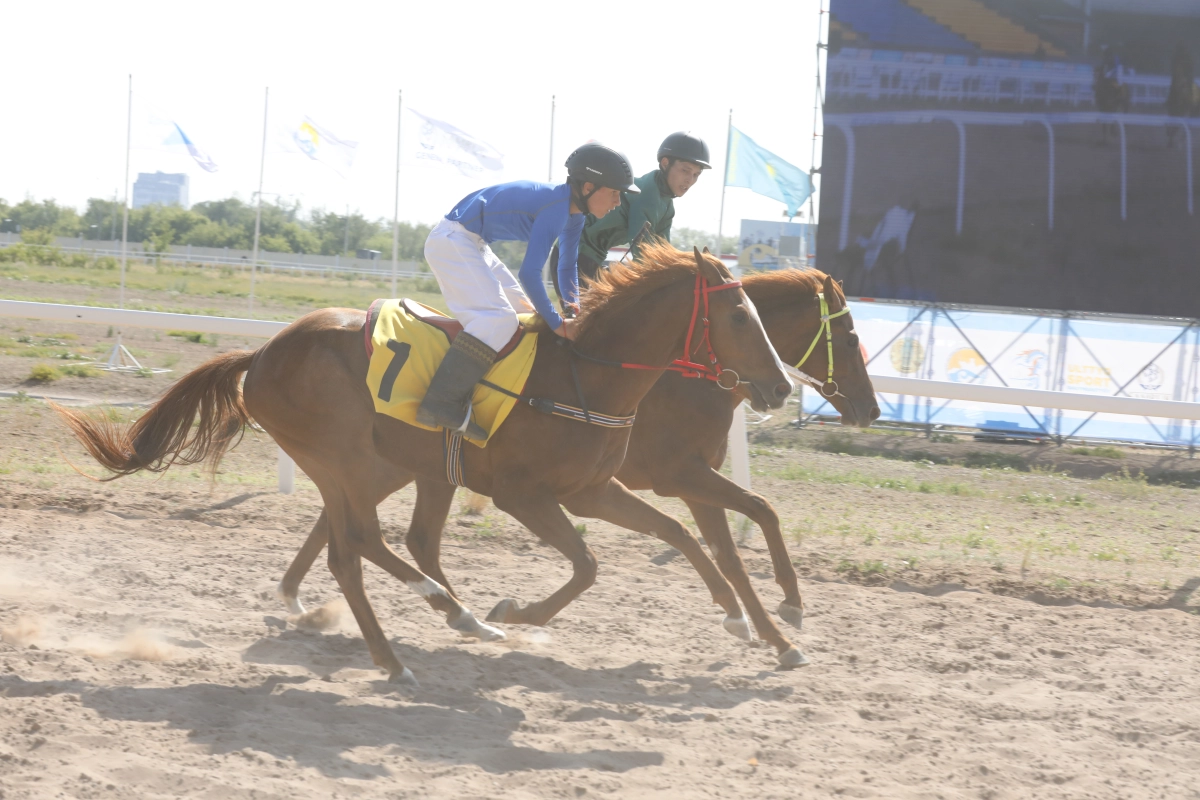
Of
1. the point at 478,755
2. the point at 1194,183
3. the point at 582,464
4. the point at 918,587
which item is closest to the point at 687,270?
the point at 582,464

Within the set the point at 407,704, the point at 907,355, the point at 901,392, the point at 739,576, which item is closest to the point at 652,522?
the point at 739,576

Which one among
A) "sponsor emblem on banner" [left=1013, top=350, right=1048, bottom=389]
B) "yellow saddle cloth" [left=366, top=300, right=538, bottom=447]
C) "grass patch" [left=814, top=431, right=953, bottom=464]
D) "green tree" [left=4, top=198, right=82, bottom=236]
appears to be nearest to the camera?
"yellow saddle cloth" [left=366, top=300, right=538, bottom=447]

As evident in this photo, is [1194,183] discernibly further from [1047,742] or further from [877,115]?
[1047,742]

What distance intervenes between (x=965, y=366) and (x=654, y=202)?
9.73 m

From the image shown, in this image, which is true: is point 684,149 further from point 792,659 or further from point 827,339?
point 792,659

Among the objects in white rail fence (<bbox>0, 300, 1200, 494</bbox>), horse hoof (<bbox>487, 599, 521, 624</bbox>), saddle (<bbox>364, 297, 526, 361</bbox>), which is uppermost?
saddle (<bbox>364, 297, 526, 361</bbox>)

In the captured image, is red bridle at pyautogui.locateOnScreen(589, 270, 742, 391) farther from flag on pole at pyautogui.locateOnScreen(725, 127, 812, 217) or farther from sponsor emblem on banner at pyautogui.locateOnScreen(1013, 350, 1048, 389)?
flag on pole at pyautogui.locateOnScreen(725, 127, 812, 217)

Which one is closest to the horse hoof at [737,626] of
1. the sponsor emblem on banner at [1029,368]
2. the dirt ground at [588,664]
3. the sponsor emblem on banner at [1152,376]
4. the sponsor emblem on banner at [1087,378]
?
the dirt ground at [588,664]

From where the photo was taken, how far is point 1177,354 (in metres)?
14.0

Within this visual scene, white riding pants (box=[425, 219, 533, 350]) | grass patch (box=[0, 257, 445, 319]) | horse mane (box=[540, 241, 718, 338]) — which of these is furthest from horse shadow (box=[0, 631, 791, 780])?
grass patch (box=[0, 257, 445, 319])

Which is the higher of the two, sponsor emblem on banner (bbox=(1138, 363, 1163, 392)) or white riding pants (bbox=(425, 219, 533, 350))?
white riding pants (bbox=(425, 219, 533, 350))

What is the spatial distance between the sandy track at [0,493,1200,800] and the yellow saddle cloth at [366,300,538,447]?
1105mm

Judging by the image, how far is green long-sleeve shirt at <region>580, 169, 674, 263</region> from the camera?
602 cm

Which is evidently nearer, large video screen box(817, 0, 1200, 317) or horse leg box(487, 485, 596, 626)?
horse leg box(487, 485, 596, 626)
